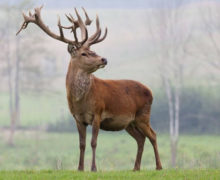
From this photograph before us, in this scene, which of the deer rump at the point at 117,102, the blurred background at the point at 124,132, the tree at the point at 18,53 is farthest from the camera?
the tree at the point at 18,53

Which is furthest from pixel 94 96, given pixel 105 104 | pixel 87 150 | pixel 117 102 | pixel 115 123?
pixel 87 150

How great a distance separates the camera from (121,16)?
103688 millimetres

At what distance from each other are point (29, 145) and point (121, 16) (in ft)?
201

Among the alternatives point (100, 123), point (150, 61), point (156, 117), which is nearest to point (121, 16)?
point (150, 61)

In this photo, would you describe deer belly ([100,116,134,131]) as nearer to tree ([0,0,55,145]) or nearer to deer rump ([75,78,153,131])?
deer rump ([75,78,153,131])

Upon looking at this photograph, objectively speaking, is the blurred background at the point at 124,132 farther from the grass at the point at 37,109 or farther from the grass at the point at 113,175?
the grass at the point at 113,175

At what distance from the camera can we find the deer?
1203 centimetres

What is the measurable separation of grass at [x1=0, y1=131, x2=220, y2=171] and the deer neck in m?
19.6

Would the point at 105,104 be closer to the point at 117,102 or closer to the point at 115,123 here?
the point at 117,102

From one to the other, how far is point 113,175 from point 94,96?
5.21 feet

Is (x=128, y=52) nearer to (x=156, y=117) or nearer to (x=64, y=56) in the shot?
(x=64, y=56)

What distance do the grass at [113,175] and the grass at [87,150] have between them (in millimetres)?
19896

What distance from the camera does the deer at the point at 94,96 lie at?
1203cm

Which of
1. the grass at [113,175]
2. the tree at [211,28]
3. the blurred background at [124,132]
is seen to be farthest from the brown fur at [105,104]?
the tree at [211,28]
